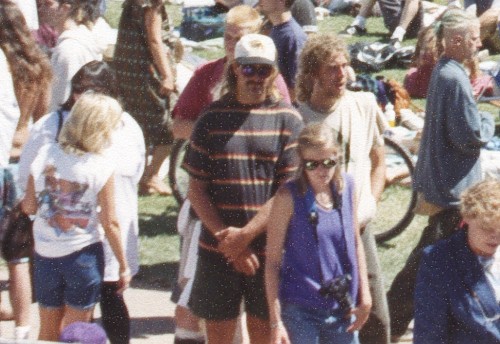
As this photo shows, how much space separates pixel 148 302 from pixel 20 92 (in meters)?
1.58

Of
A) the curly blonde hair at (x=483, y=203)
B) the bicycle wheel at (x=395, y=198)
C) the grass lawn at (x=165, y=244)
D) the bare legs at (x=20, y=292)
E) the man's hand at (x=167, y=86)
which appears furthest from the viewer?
the man's hand at (x=167, y=86)

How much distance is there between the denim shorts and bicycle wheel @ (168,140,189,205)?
3066 mm

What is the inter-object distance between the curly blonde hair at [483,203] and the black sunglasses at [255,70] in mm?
1143

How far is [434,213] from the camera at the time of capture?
656 cm

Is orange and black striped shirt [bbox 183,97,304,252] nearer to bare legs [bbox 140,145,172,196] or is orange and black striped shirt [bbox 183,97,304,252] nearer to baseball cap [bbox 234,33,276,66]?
baseball cap [bbox 234,33,276,66]

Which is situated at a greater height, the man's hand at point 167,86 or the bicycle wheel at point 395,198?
the man's hand at point 167,86

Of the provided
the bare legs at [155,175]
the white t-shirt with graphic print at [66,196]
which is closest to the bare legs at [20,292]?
the white t-shirt with graphic print at [66,196]

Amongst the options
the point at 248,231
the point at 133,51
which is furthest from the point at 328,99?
the point at 133,51

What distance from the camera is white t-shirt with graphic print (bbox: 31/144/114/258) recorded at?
5.45 meters

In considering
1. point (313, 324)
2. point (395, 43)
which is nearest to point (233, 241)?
point (313, 324)

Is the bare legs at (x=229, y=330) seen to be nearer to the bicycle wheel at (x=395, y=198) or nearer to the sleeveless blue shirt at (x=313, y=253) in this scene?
the sleeveless blue shirt at (x=313, y=253)

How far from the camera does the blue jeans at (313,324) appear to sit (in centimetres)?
508

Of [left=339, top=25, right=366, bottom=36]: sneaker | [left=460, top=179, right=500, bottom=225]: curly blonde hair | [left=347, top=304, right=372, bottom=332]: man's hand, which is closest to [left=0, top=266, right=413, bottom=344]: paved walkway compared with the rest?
[left=347, top=304, right=372, bottom=332]: man's hand

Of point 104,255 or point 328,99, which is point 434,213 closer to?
point 328,99
